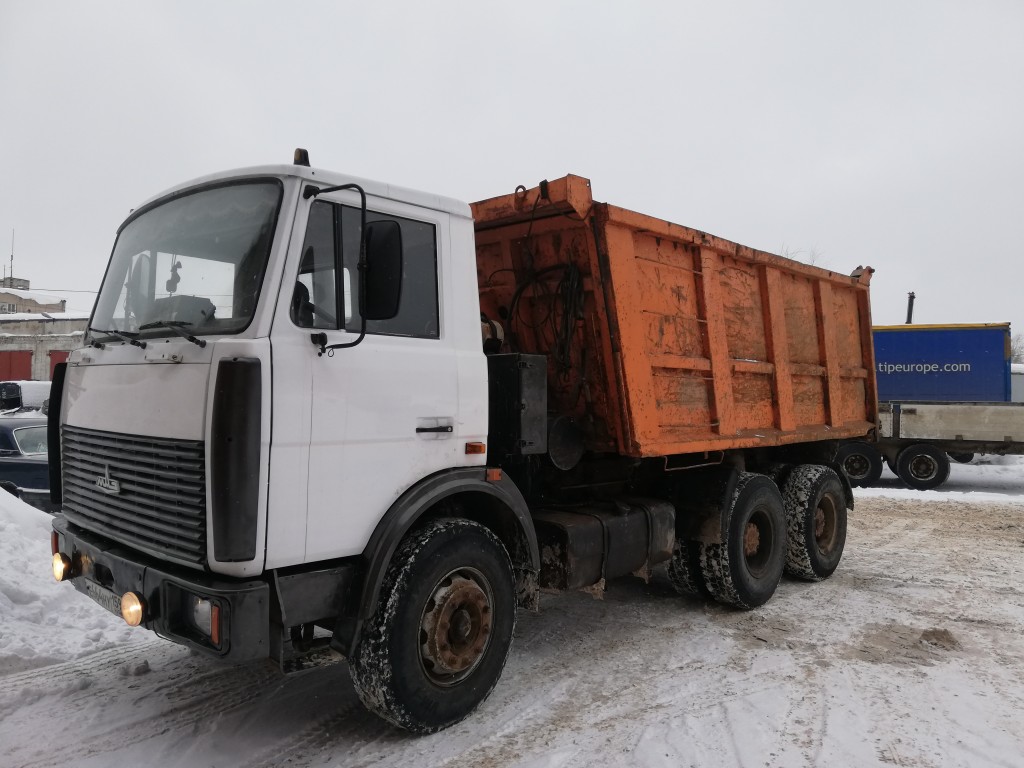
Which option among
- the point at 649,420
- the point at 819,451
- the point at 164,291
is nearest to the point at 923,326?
the point at 819,451

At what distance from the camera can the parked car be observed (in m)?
8.06

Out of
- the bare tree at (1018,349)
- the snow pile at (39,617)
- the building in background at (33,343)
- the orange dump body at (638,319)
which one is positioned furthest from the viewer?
the bare tree at (1018,349)

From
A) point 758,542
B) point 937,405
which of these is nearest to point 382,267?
point 758,542

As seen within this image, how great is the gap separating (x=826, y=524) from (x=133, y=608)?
6273mm

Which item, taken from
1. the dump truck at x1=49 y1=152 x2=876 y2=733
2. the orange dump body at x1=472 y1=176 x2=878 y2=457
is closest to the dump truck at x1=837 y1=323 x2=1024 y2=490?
the orange dump body at x1=472 y1=176 x2=878 y2=457

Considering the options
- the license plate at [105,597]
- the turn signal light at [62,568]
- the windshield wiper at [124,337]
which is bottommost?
the license plate at [105,597]

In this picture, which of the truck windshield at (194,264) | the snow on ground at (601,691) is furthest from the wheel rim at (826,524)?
the truck windshield at (194,264)

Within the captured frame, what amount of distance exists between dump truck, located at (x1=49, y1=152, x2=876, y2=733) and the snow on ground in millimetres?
483

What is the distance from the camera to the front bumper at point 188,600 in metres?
2.94

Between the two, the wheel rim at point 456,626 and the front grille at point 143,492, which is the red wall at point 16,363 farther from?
the wheel rim at point 456,626

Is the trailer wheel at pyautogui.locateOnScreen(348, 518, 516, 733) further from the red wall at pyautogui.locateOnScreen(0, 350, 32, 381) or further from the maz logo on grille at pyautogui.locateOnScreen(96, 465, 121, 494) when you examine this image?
the red wall at pyautogui.locateOnScreen(0, 350, 32, 381)

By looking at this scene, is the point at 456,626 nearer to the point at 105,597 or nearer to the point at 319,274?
the point at 105,597

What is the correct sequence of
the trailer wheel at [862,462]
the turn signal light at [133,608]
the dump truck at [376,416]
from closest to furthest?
the dump truck at [376,416] → the turn signal light at [133,608] → the trailer wheel at [862,462]

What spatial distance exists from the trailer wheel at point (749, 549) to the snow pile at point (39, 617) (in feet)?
14.1
